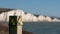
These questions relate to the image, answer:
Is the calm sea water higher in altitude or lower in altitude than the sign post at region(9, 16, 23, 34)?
lower

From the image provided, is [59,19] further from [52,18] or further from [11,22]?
[11,22]

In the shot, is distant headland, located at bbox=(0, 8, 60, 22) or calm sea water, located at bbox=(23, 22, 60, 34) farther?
distant headland, located at bbox=(0, 8, 60, 22)

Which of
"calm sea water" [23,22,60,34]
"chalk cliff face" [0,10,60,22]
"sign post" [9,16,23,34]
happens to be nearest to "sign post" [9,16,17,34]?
"sign post" [9,16,23,34]

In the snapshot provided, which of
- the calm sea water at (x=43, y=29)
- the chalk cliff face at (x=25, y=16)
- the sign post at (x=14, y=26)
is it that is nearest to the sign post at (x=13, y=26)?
the sign post at (x=14, y=26)

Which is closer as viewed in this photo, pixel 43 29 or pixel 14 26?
pixel 14 26

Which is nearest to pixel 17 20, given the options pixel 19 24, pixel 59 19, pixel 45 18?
pixel 19 24

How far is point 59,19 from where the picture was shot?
18575cm

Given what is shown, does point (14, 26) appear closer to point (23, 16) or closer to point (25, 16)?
point (23, 16)

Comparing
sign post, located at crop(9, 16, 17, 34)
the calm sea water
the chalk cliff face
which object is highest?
the chalk cliff face

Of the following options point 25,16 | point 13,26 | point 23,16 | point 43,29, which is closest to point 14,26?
point 13,26

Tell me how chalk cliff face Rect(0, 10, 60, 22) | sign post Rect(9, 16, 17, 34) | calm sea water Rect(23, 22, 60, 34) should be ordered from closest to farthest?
sign post Rect(9, 16, 17, 34), calm sea water Rect(23, 22, 60, 34), chalk cliff face Rect(0, 10, 60, 22)

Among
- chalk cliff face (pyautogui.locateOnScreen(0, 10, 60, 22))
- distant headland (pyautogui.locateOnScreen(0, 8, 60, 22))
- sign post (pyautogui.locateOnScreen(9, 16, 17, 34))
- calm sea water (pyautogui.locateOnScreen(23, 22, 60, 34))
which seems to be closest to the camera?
sign post (pyautogui.locateOnScreen(9, 16, 17, 34))

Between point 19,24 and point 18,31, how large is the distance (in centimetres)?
14

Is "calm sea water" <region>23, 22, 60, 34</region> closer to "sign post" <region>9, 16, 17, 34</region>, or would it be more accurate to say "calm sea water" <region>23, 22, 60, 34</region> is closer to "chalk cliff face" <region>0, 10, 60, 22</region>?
"sign post" <region>9, 16, 17, 34</region>
